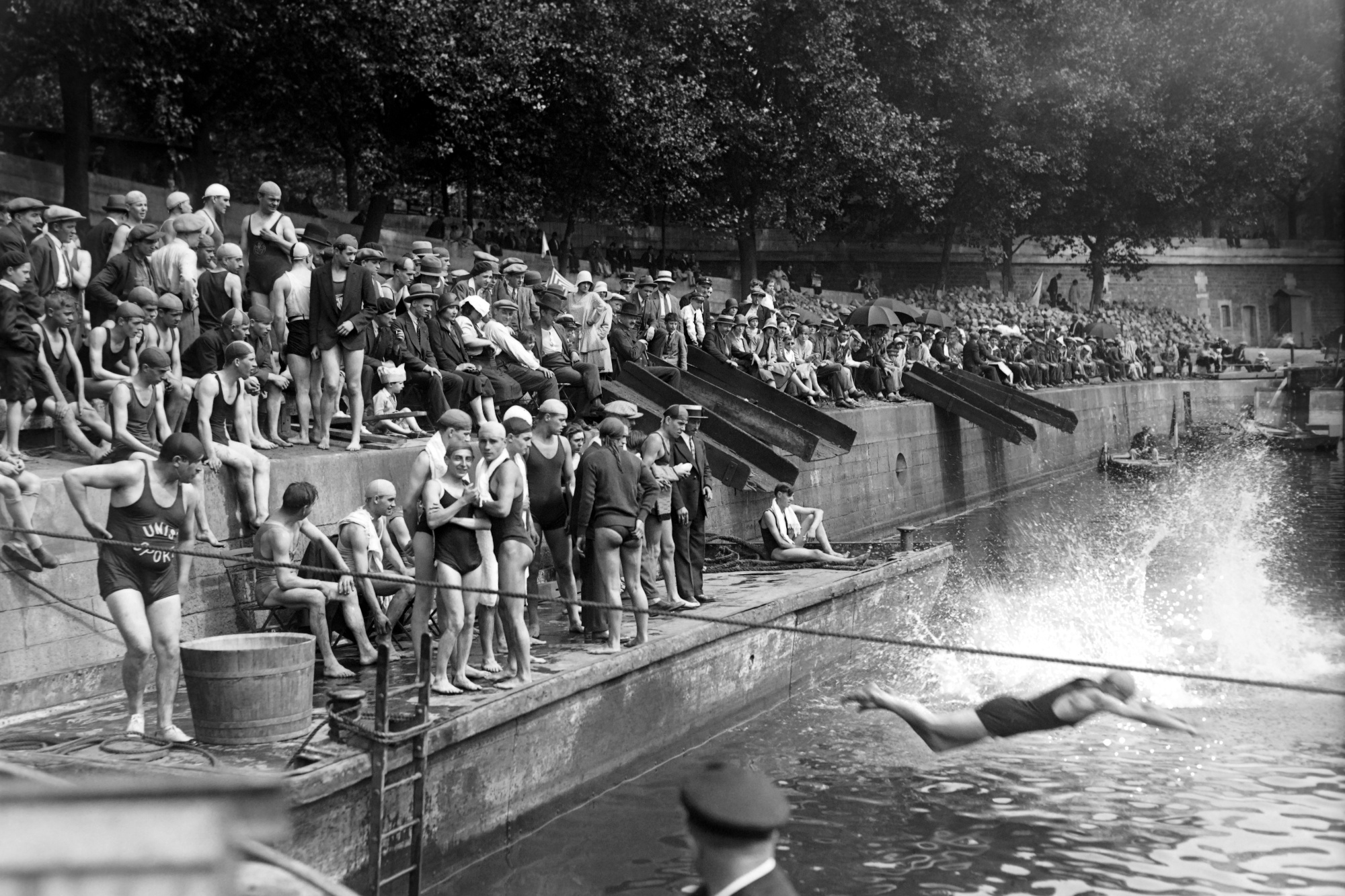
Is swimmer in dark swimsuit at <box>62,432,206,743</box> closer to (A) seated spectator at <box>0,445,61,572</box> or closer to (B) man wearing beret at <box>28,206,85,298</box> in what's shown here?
(A) seated spectator at <box>0,445,61,572</box>

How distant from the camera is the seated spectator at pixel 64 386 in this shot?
10.8m

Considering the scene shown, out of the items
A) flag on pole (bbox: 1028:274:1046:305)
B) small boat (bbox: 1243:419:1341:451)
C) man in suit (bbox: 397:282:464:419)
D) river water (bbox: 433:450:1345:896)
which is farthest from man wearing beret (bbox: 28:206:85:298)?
flag on pole (bbox: 1028:274:1046:305)

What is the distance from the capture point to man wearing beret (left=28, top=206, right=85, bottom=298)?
36.3ft

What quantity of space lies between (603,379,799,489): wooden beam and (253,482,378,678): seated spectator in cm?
913

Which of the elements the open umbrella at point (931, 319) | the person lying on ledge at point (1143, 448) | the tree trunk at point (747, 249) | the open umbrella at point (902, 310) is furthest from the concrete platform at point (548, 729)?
the person lying on ledge at point (1143, 448)

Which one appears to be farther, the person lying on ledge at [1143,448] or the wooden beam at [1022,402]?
the person lying on ledge at [1143,448]

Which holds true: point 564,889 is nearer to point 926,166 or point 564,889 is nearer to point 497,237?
point 497,237

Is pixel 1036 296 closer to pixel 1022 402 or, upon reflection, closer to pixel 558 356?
pixel 1022 402

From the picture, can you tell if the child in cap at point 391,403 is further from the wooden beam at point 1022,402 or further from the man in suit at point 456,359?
the wooden beam at point 1022,402

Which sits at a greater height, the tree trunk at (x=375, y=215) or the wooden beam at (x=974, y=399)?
the tree trunk at (x=375, y=215)

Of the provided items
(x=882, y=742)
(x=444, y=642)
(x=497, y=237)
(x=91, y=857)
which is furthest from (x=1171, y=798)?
(x=497, y=237)

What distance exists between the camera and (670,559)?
13.2m

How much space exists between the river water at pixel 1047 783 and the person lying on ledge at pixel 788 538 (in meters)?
1.74

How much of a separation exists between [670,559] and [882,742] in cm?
270
